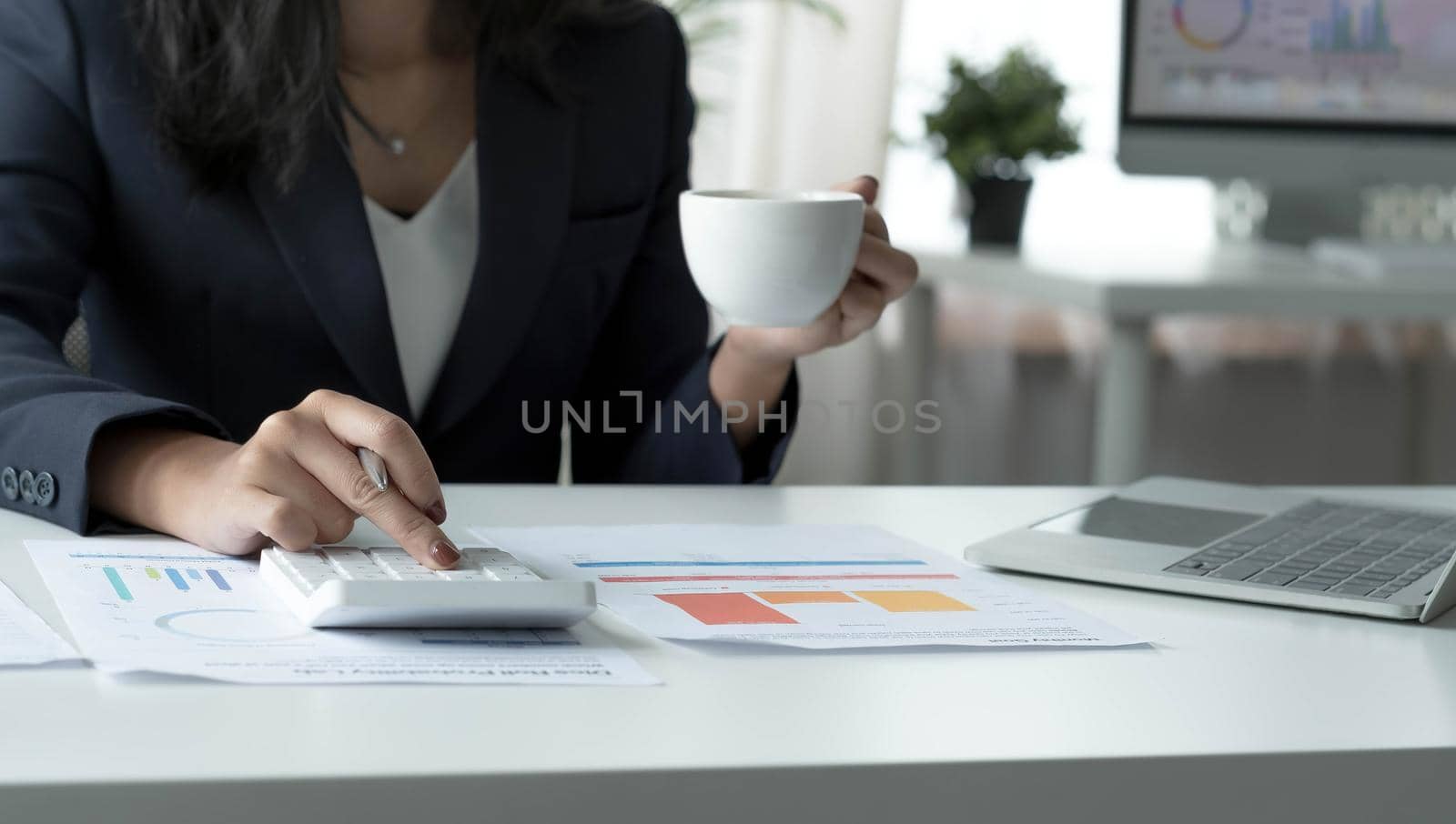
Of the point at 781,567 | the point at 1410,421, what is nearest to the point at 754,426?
the point at 781,567

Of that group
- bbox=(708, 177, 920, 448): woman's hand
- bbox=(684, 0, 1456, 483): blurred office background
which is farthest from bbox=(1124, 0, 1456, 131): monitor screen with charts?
bbox=(708, 177, 920, 448): woman's hand

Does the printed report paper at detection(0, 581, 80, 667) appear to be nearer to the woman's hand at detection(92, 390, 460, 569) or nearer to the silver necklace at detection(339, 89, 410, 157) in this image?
the woman's hand at detection(92, 390, 460, 569)

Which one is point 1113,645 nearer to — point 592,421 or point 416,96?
point 592,421

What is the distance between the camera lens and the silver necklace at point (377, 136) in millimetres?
1160

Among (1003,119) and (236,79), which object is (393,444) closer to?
(236,79)

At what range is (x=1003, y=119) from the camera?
2.26m

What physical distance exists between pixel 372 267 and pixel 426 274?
0.11 m

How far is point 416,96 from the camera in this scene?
1.23 meters

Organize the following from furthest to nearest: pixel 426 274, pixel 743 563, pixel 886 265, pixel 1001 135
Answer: pixel 1001 135
pixel 426 274
pixel 886 265
pixel 743 563

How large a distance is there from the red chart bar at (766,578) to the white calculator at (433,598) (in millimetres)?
75

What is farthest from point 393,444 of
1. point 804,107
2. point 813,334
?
point 804,107

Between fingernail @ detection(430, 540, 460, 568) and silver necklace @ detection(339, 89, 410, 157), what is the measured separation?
0.64 meters

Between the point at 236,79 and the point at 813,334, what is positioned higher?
the point at 236,79

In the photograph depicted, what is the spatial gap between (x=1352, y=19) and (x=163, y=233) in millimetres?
1698
